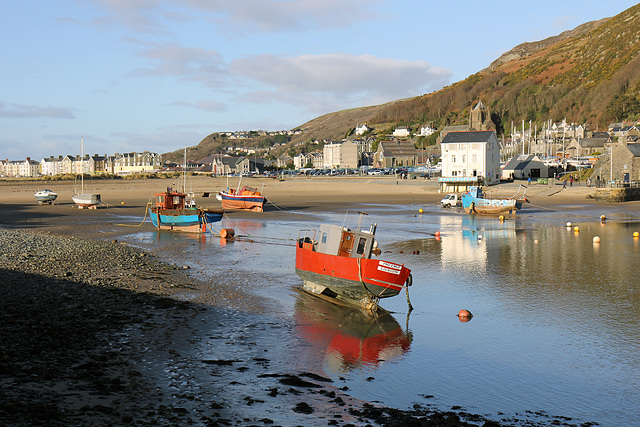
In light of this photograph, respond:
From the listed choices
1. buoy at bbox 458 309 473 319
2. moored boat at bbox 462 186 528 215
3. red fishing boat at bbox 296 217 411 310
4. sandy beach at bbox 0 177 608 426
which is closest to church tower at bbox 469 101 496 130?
moored boat at bbox 462 186 528 215

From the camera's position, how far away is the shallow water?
11969 mm

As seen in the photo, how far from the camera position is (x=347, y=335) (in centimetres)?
1634

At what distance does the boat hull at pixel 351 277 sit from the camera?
60.8 ft

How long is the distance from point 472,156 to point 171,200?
56.4m

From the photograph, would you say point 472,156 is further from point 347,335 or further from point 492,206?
point 347,335

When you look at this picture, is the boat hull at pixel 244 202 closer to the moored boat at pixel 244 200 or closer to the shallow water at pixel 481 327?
the moored boat at pixel 244 200

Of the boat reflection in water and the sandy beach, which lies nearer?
the sandy beach

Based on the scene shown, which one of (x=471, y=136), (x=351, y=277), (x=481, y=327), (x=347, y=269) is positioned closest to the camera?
(x=481, y=327)

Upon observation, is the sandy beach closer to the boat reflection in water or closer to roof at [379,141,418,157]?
the boat reflection in water

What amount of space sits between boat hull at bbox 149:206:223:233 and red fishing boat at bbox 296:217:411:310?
1907 centimetres

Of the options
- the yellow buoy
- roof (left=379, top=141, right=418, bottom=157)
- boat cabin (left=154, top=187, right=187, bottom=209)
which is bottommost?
the yellow buoy

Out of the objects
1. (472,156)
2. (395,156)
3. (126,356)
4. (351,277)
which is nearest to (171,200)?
Answer: (351,277)

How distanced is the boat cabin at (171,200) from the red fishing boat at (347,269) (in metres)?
22.8

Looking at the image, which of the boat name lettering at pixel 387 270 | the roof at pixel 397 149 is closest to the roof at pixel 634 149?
the boat name lettering at pixel 387 270
